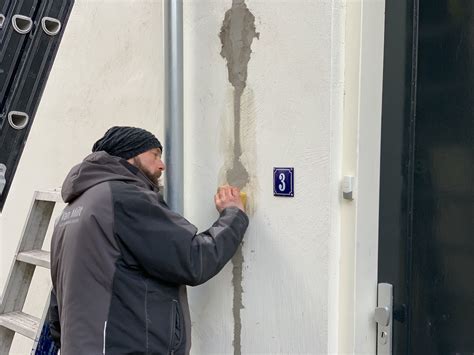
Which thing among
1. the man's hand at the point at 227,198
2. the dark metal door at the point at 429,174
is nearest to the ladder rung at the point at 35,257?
the man's hand at the point at 227,198

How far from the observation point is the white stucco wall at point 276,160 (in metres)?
2.11

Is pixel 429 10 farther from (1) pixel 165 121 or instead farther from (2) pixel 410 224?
(1) pixel 165 121

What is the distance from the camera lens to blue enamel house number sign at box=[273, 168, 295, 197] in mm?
2201

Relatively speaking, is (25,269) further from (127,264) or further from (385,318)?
(385,318)

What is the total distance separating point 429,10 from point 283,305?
4.25ft

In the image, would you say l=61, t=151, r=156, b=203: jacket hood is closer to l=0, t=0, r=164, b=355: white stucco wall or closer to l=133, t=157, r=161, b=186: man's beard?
l=133, t=157, r=161, b=186: man's beard

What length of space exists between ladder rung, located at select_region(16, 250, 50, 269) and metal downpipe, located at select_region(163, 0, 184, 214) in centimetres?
81

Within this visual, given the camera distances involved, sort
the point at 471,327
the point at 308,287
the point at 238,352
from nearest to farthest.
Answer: the point at 471,327
the point at 308,287
the point at 238,352

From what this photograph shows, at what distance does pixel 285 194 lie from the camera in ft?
7.29

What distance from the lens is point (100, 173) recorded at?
2246mm

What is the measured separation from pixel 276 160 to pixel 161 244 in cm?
59

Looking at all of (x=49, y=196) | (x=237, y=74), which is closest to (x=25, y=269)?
(x=49, y=196)

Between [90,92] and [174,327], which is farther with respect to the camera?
[90,92]

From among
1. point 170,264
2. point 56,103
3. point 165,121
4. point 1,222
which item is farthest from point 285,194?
point 1,222
